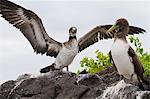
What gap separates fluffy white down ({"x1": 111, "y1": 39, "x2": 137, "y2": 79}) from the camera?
9336 mm

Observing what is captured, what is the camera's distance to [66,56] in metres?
12.8

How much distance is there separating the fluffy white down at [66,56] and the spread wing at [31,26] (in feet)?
1.36

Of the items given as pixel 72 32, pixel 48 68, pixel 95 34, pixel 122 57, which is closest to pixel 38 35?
pixel 72 32

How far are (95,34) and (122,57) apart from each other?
4.95m

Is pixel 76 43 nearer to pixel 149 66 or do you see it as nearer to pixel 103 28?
pixel 103 28

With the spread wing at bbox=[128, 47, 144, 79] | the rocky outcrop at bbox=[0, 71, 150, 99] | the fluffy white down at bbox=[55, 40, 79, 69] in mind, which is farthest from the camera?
the fluffy white down at bbox=[55, 40, 79, 69]

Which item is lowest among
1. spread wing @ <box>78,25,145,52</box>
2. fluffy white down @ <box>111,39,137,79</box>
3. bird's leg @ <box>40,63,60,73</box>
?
bird's leg @ <box>40,63,60,73</box>

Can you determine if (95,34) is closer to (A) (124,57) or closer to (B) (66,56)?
(B) (66,56)

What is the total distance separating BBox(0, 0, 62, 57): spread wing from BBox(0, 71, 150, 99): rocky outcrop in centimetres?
150

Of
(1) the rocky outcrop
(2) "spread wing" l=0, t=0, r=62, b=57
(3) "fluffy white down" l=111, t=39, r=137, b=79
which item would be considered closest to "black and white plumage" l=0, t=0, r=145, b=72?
(2) "spread wing" l=0, t=0, r=62, b=57

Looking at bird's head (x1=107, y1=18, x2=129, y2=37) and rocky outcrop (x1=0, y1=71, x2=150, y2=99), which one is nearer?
bird's head (x1=107, y1=18, x2=129, y2=37)

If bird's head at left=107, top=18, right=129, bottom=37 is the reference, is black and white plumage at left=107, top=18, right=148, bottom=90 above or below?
below

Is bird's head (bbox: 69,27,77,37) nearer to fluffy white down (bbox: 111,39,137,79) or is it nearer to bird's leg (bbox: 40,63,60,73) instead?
bird's leg (bbox: 40,63,60,73)

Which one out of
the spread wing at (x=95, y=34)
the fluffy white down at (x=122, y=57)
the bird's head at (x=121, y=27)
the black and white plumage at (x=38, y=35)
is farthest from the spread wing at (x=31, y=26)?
the fluffy white down at (x=122, y=57)
